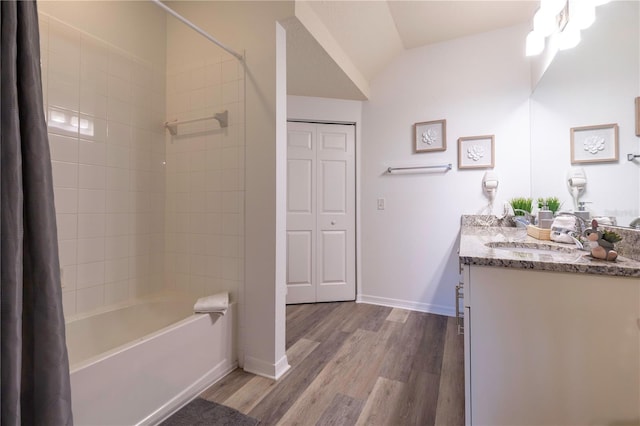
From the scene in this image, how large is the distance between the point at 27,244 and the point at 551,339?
1602 millimetres

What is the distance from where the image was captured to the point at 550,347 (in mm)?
961

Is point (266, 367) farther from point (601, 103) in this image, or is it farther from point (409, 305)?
point (601, 103)

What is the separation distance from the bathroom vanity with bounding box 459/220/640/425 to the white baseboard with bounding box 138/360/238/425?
1.31 metres

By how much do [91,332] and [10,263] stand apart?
4.31ft

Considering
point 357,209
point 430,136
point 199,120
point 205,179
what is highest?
point 430,136

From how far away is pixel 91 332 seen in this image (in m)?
1.60

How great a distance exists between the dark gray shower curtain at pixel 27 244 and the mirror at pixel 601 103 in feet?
6.49

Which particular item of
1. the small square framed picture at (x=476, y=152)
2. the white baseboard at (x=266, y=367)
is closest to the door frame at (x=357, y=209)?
the small square framed picture at (x=476, y=152)

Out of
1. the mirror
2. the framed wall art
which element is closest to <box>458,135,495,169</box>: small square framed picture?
the mirror

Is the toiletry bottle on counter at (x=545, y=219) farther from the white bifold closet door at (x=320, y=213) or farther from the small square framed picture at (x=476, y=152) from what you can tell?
the white bifold closet door at (x=320, y=213)

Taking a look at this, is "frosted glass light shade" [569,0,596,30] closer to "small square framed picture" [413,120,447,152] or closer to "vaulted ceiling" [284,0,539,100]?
"vaulted ceiling" [284,0,539,100]

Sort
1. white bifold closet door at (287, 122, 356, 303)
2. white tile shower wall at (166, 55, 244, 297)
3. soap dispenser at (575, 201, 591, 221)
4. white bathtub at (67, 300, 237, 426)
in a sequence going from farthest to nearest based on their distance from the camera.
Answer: white bifold closet door at (287, 122, 356, 303) < white tile shower wall at (166, 55, 244, 297) < soap dispenser at (575, 201, 591, 221) < white bathtub at (67, 300, 237, 426)

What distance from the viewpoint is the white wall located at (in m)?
2.40

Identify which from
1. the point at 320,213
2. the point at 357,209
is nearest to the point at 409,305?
the point at 357,209
